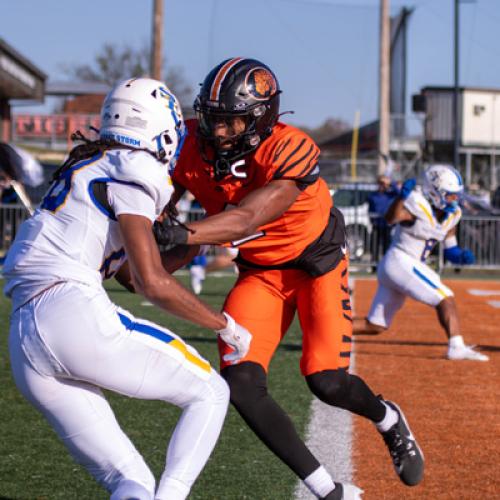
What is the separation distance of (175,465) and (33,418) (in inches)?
112

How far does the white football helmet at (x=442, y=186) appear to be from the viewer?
26.5 ft

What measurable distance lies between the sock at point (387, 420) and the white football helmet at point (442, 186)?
3.87m

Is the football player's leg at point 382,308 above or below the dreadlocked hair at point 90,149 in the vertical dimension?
below

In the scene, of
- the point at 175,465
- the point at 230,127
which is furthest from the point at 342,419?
the point at 175,465

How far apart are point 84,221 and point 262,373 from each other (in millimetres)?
1332

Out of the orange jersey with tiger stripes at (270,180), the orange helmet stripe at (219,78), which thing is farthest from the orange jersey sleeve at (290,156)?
the orange helmet stripe at (219,78)

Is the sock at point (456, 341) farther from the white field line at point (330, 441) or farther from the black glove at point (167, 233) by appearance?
the black glove at point (167, 233)

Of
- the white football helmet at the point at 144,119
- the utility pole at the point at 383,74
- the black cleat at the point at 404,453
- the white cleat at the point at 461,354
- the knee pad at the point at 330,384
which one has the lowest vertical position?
the white cleat at the point at 461,354

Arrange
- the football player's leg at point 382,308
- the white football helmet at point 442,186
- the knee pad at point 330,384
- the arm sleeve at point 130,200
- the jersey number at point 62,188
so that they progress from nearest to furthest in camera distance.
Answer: the arm sleeve at point 130,200 → the jersey number at point 62,188 → the knee pad at point 330,384 → the white football helmet at point 442,186 → the football player's leg at point 382,308

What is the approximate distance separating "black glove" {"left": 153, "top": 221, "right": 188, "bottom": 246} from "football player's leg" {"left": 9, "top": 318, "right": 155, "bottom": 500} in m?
0.58

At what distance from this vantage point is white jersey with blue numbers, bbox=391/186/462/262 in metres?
8.31

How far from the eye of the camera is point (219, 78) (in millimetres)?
4066

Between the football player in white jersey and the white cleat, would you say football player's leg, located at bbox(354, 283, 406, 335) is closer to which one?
the white cleat

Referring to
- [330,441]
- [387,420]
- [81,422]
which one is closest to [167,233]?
[81,422]
